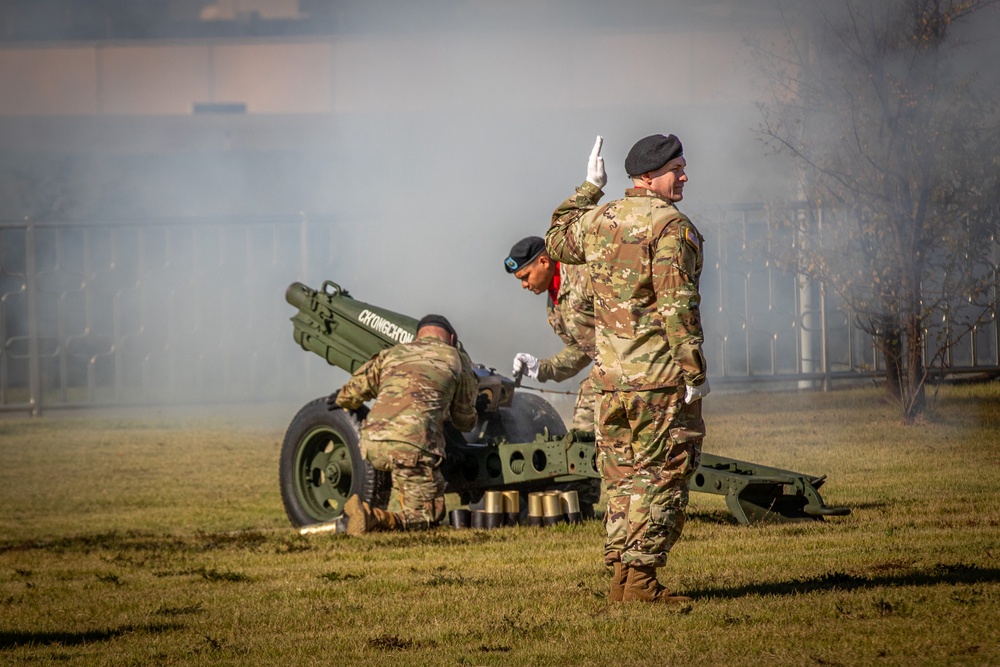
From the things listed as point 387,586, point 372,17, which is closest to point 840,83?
point 372,17

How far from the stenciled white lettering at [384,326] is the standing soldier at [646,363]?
2.89 metres

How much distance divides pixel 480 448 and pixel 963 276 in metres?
4.42

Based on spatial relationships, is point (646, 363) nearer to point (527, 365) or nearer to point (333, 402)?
point (527, 365)

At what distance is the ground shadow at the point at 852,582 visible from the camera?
457cm

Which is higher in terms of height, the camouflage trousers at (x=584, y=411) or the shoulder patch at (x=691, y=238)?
the shoulder patch at (x=691, y=238)

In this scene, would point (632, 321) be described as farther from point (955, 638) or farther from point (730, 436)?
point (730, 436)

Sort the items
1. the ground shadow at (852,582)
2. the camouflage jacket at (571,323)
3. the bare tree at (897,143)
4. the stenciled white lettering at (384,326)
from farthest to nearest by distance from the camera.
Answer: the bare tree at (897,143) → the stenciled white lettering at (384,326) → the camouflage jacket at (571,323) → the ground shadow at (852,582)

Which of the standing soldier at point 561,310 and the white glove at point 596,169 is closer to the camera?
the white glove at point 596,169

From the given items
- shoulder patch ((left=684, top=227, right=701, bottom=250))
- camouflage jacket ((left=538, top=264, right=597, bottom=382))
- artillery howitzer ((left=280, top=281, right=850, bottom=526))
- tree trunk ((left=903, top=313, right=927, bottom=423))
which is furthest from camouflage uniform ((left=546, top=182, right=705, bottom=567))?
tree trunk ((left=903, top=313, right=927, bottom=423))

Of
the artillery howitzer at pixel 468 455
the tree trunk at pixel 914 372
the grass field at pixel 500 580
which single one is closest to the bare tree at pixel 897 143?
the tree trunk at pixel 914 372

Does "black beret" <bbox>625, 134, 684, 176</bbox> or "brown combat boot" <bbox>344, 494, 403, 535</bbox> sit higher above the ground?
"black beret" <bbox>625, 134, 684, 176</bbox>

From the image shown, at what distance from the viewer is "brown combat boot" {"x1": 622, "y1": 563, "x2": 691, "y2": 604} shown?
4.34m

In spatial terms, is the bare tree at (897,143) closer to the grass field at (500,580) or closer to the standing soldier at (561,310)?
the grass field at (500,580)

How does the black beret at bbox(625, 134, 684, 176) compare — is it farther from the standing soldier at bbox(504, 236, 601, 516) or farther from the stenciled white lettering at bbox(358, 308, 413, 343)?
the stenciled white lettering at bbox(358, 308, 413, 343)
